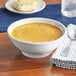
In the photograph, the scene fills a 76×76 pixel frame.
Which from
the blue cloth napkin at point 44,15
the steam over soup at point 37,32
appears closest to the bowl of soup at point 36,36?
the steam over soup at point 37,32

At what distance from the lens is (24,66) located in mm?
890

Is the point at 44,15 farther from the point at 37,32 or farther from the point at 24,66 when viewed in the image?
the point at 24,66

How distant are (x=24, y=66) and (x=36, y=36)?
116 mm

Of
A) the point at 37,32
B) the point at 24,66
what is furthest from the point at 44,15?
the point at 24,66

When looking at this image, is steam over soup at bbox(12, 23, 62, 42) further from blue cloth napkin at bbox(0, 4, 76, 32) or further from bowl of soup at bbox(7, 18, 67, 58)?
blue cloth napkin at bbox(0, 4, 76, 32)

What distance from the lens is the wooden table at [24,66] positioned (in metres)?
0.86

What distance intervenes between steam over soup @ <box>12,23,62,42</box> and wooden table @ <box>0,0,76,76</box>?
0.07 meters

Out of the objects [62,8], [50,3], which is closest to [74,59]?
[62,8]

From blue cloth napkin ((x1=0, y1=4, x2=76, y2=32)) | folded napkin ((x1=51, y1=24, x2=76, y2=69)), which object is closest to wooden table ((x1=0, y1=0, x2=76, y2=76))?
folded napkin ((x1=51, y1=24, x2=76, y2=69))

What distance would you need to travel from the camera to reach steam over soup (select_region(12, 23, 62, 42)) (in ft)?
3.00

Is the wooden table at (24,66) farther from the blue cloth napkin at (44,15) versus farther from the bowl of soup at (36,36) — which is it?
the blue cloth napkin at (44,15)

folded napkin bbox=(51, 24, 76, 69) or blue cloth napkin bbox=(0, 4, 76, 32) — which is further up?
folded napkin bbox=(51, 24, 76, 69)

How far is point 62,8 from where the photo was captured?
1.37 metres

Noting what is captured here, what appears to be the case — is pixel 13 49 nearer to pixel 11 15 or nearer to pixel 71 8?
pixel 11 15
